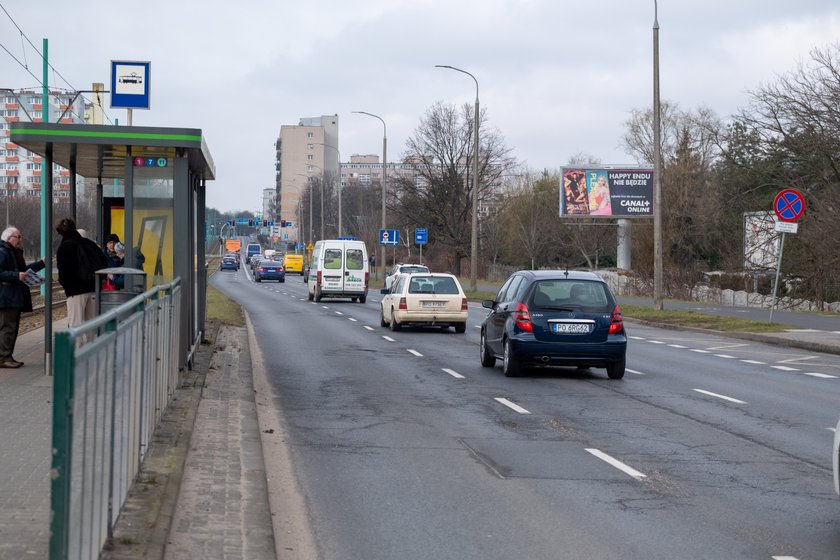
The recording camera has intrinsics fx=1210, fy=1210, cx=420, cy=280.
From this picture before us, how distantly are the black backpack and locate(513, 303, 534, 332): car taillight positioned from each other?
585 centimetres

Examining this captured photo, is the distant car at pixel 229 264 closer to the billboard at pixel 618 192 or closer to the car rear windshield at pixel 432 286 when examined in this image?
the billboard at pixel 618 192

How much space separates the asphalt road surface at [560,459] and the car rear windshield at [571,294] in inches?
43.1

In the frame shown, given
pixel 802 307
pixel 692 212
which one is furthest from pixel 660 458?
pixel 692 212

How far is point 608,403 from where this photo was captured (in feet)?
47.0

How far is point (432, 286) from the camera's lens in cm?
2830

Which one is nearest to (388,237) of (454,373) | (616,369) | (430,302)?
(430,302)

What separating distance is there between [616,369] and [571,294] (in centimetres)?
125

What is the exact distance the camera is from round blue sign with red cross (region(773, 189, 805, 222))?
2761 centimetres

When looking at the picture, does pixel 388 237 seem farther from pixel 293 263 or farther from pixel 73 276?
pixel 73 276

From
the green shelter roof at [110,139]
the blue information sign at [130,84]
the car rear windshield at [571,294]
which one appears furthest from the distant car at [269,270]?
the green shelter roof at [110,139]

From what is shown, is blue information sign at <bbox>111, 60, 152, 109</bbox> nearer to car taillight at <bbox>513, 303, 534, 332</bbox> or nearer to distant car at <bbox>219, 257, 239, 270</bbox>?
car taillight at <bbox>513, 303, 534, 332</bbox>

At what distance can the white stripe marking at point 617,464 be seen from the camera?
371 inches

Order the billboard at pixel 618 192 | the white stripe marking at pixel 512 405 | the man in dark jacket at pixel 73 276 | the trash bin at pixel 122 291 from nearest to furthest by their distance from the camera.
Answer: the trash bin at pixel 122 291, the white stripe marking at pixel 512 405, the man in dark jacket at pixel 73 276, the billboard at pixel 618 192

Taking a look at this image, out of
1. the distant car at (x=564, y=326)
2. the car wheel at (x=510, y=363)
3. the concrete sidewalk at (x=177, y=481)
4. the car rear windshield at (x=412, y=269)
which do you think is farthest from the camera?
the car rear windshield at (x=412, y=269)
